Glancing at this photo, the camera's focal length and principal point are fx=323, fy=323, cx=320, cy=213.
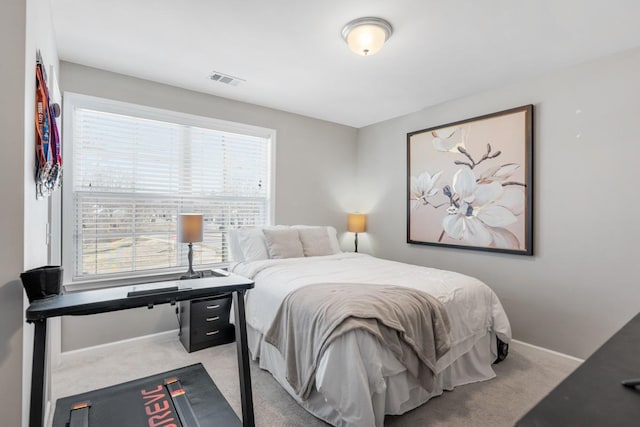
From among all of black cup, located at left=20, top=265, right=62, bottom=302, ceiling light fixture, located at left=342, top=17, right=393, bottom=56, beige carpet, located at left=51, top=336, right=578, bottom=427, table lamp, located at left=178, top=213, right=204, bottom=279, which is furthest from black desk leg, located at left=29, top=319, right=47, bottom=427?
ceiling light fixture, located at left=342, top=17, right=393, bottom=56

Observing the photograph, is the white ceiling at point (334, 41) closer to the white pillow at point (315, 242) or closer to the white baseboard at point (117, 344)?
the white pillow at point (315, 242)

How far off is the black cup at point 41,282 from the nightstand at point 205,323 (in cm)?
167

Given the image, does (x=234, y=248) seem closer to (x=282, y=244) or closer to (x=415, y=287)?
(x=282, y=244)

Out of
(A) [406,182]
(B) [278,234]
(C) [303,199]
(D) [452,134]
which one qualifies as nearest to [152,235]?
(B) [278,234]

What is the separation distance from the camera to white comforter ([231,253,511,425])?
2.32 meters

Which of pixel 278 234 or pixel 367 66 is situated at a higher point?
pixel 367 66

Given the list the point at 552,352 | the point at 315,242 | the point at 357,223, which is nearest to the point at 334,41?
the point at 315,242

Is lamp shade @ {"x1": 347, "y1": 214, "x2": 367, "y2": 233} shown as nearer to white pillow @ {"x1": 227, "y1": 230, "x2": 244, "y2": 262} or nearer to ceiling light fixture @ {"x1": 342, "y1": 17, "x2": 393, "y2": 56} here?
white pillow @ {"x1": 227, "y1": 230, "x2": 244, "y2": 262}

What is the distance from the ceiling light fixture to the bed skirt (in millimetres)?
1974

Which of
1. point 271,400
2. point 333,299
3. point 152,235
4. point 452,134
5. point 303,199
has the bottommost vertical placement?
→ point 271,400

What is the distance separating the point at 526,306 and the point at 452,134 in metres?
1.98

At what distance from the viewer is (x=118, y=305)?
146 centimetres

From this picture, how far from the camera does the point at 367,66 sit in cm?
295

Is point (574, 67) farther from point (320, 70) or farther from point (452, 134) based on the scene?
point (320, 70)
